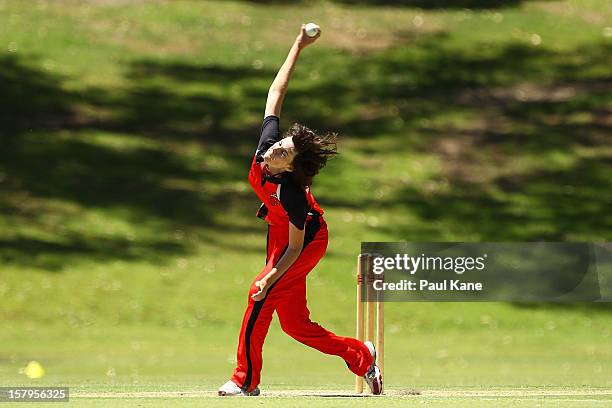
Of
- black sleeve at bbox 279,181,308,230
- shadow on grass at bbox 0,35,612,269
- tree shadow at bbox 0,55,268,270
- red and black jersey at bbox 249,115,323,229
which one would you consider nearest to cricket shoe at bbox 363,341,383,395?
red and black jersey at bbox 249,115,323,229

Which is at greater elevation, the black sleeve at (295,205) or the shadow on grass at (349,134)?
the black sleeve at (295,205)

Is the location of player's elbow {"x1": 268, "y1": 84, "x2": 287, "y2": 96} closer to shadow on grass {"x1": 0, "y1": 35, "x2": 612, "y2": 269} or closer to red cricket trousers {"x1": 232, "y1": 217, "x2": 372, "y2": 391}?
red cricket trousers {"x1": 232, "y1": 217, "x2": 372, "y2": 391}

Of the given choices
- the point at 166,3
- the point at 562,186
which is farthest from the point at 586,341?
the point at 166,3

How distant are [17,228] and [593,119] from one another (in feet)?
35.8

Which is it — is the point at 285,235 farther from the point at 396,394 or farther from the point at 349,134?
the point at 349,134

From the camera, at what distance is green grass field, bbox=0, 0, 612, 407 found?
44.8 ft

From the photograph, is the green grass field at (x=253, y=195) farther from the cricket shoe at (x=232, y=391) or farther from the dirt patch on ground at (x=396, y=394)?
the cricket shoe at (x=232, y=391)

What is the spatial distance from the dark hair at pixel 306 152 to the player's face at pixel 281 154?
3 centimetres

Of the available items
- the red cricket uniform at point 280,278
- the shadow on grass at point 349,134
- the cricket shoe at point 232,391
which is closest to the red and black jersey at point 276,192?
the red cricket uniform at point 280,278

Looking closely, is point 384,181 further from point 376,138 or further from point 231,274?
point 231,274

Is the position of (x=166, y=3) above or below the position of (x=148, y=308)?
above

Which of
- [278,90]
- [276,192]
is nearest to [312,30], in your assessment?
[278,90]

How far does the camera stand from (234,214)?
1995cm

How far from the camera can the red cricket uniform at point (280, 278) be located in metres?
7.94
